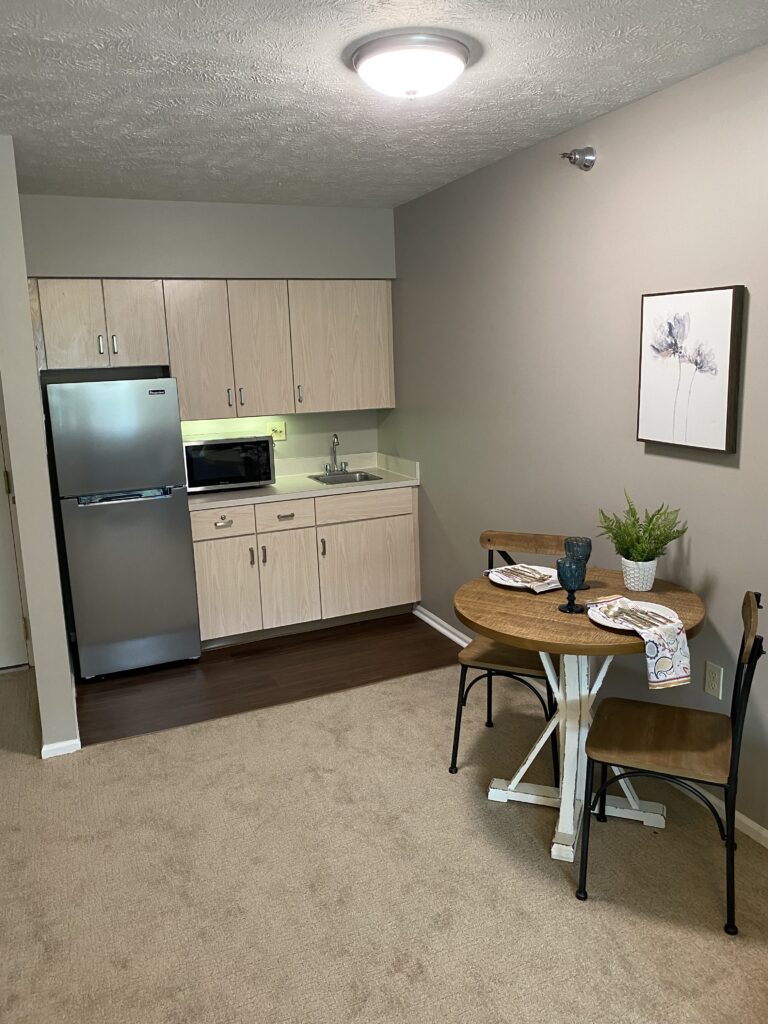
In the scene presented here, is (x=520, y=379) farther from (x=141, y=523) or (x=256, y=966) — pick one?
(x=256, y=966)

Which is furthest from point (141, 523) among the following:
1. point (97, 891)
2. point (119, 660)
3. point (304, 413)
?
point (97, 891)

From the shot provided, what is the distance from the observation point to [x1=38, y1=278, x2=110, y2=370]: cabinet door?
3980 millimetres

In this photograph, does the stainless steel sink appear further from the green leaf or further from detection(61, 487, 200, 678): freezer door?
the green leaf

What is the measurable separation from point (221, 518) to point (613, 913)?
2.82m

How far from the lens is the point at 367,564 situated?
15.5 ft

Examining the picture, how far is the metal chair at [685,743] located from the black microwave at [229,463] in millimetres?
2641

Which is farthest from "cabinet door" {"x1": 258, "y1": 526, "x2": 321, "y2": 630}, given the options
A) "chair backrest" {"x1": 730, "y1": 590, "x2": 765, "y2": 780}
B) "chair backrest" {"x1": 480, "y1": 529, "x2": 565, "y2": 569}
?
"chair backrest" {"x1": 730, "y1": 590, "x2": 765, "y2": 780}

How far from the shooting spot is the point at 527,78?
247 cm

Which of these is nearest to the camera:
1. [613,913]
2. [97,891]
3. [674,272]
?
[613,913]

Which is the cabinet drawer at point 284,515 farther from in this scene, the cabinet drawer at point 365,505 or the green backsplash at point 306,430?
the green backsplash at point 306,430

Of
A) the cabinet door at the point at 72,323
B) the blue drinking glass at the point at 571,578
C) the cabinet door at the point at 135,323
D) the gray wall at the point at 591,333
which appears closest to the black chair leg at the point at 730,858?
the gray wall at the point at 591,333

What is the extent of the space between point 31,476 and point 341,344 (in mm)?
2177

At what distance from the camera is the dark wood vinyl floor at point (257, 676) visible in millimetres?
3664

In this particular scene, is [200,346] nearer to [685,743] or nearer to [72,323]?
[72,323]
